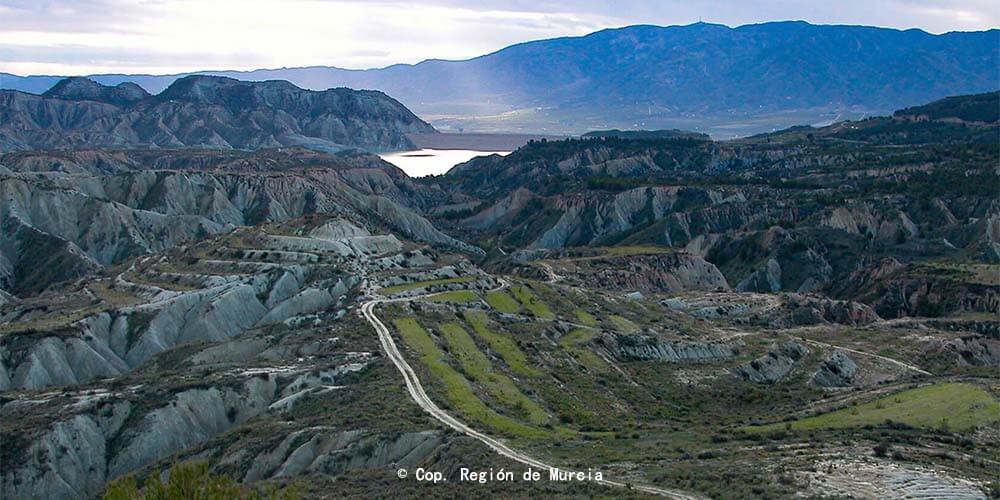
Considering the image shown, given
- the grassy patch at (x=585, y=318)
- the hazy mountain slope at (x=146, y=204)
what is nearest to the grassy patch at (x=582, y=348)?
the grassy patch at (x=585, y=318)

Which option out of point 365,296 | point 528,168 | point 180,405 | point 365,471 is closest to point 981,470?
point 365,471

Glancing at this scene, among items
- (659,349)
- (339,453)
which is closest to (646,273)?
(659,349)

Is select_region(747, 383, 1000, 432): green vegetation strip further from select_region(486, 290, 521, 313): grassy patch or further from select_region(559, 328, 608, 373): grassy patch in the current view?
select_region(486, 290, 521, 313): grassy patch

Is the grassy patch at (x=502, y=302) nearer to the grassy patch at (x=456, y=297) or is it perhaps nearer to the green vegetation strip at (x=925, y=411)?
the grassy patch at (x=456, y=297)

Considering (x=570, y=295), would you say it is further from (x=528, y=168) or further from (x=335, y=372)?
(x=528, y=168)

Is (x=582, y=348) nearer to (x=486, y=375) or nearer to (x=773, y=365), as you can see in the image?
(x=486, y=375)

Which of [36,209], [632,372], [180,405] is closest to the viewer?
[180,405]

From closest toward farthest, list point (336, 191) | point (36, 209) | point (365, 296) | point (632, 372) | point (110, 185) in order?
1. point (632, 372)
2. point (365, 296)
3. point (36, 209)
4. point (110, 185)
5. point (336, 191)
